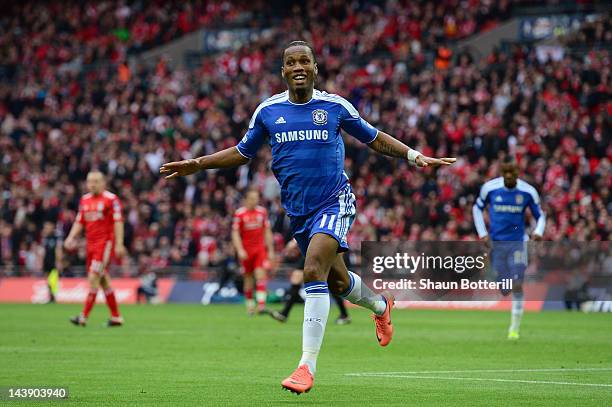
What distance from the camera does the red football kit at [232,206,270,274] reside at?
26219 mm

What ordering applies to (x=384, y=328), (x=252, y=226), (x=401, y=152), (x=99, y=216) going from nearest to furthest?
1. (x=401, y=152)
2. (x=384, y=328)
3. (x=99, y=216)
4. (x=252, y=226)

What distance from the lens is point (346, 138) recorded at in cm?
3594

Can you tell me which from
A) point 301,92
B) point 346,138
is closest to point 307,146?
point 301,92

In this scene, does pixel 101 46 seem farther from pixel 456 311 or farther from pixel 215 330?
pixel 215 330

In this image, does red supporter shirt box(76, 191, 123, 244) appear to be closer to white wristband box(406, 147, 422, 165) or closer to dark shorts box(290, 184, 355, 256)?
dark shorts box(290, 184, 355, 256)

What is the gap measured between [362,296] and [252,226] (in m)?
15.3

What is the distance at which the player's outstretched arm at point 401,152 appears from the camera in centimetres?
1007

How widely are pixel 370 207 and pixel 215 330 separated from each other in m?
12.6

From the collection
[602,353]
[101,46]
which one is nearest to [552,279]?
[602,353]

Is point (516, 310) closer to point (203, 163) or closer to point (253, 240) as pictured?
point (203, 163)

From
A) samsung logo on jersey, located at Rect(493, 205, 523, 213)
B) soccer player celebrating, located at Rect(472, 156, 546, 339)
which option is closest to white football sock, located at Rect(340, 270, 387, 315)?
soccer player celebrating, located at Rect(472, 156, 546, 339)

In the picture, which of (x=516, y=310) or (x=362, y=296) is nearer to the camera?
(x=362, y=296)

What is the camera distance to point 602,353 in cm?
1471

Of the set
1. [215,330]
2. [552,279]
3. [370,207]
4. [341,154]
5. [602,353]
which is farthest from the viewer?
[370,207]
